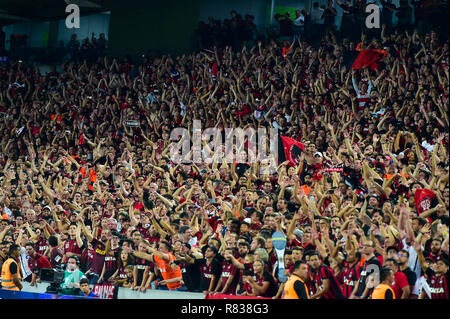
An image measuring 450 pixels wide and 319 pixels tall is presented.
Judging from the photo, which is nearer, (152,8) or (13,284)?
(13,284)

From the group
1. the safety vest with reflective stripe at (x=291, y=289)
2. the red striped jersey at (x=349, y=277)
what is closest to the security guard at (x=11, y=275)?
the safety vest with reflective stripe at (x=291, y=289)

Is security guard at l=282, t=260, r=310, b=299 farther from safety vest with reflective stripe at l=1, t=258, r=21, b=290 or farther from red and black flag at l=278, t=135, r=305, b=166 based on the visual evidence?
safety vest with reflective stripe at l=1, t=258, r=21, b=290

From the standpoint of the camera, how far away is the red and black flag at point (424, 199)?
8375 millimetres

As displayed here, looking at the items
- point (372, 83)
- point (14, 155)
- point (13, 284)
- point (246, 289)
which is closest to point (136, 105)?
point (14, 155)

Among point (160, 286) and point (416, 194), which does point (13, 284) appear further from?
point (416, 194)

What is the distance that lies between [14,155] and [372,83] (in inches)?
295

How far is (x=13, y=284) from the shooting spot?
949 centimetres

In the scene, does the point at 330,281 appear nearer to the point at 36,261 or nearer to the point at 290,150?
the point at 290,150

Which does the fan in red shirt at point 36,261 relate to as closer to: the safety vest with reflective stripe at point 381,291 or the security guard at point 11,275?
the security guard at point 11,275

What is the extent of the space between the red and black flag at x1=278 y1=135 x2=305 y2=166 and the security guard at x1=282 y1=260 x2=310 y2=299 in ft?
12.7

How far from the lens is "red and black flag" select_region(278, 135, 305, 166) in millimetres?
11117

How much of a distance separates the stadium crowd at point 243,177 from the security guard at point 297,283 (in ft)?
0.07

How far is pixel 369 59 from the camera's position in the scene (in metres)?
12.6

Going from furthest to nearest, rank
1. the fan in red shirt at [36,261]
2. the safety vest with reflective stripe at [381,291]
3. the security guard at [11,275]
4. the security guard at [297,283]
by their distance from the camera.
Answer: the fan in red shirt at [36,261]
the security guard at [11,275]
the security guard at [297,283]
the safety vest with reflective stripe at [381,291]
